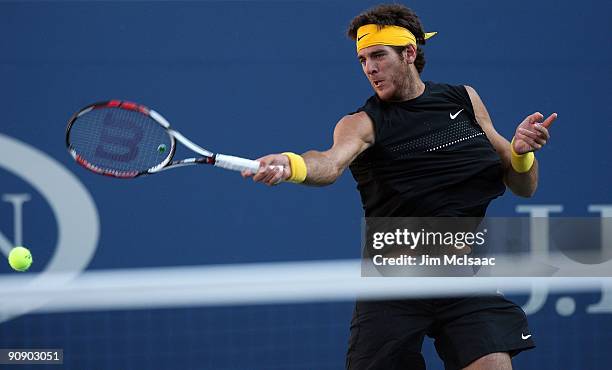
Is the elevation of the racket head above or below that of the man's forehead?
below

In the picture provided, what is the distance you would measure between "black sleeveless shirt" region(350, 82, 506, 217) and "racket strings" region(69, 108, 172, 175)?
2.35ft

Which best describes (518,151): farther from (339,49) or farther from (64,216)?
(64,216)

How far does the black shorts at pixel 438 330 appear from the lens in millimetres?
3646

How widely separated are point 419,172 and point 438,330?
0.55 meters

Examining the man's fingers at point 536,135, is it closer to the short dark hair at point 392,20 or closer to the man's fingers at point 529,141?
the man's fingers at point 529,141

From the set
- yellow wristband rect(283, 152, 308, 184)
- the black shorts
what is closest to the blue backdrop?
the black shorts

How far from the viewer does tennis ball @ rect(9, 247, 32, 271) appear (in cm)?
466

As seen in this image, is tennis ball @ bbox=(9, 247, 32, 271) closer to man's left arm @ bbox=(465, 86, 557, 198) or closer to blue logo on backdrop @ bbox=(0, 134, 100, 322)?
blue logo on backdrop @ bbox=(0, 134, 100, 322)

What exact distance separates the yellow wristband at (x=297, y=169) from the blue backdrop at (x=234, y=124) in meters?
1.72

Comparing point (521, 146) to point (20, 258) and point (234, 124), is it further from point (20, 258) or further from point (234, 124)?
point (20, 258)

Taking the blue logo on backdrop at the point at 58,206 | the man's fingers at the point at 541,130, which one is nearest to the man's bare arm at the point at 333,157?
the man's fingers at the point at 541,130

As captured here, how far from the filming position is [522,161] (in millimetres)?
3803

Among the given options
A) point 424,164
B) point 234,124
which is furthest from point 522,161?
point 234,124

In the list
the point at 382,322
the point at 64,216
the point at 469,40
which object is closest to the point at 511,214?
the point at 469,40
